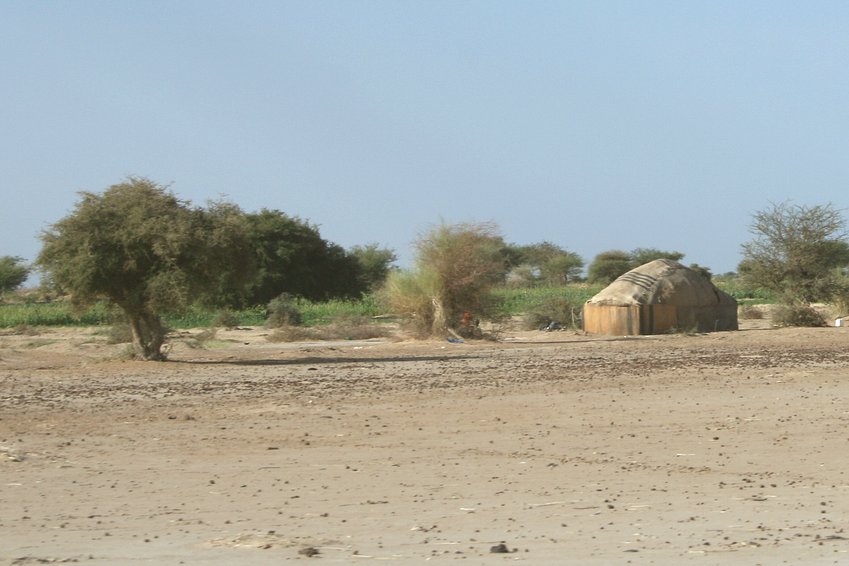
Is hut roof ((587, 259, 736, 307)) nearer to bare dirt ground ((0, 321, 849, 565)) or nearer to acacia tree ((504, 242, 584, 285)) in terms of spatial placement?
bare dirt ground ((0, 321, 849, 565))

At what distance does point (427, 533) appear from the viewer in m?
9.28

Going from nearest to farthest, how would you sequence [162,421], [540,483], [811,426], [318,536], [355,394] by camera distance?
[318,536] → [540,483] → [811,426] → [162,421] → [355,394]

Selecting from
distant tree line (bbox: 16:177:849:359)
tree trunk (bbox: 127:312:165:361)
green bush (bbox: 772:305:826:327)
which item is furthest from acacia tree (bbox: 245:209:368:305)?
tree trunk (bbox: 127:312:165:361)

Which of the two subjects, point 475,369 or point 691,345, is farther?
point 691,345

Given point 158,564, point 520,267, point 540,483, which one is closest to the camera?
point 158,564

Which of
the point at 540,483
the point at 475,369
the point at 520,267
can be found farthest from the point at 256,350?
the point at 520,267

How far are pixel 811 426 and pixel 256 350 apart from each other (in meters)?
22.5

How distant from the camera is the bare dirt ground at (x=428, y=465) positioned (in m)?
8.82

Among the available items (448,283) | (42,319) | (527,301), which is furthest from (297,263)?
(448,283)

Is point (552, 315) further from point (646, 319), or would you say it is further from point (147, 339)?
point (147, 339)

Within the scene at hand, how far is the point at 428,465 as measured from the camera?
12.8 meters

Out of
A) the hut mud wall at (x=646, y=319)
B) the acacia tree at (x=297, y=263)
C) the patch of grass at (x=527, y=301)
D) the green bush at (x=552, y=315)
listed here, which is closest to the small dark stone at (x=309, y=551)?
the patch of grass at (x=527, y=301)

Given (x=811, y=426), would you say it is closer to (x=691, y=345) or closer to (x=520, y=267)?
(x=691, y=345)

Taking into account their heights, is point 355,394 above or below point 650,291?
below
